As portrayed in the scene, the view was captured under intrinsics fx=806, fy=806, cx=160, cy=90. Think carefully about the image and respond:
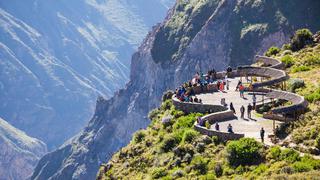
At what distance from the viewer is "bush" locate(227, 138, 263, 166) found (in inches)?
2736

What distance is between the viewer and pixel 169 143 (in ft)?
279

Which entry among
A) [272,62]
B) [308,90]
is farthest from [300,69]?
[308,90]

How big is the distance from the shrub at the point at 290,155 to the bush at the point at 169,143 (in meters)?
19.0

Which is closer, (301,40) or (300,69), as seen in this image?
(300,69)

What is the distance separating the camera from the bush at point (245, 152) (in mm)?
69500

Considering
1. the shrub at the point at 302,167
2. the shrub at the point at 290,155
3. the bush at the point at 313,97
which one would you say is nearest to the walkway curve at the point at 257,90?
the bush at the point at 313,97

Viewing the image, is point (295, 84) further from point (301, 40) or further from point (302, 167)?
point (301, 40)

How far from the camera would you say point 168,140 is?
85.5 m

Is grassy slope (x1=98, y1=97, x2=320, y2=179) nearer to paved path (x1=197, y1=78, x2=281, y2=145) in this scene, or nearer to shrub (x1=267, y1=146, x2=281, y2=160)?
shrub (x1=267, y1=146, x2=281, y2=160)

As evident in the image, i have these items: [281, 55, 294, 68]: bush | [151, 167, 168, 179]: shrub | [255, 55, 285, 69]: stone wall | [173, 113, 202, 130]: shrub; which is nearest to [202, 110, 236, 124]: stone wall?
[173, 113, 202, 130]: shrub

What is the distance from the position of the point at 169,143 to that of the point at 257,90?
2098 cm

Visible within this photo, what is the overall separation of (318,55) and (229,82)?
1327 centimetres

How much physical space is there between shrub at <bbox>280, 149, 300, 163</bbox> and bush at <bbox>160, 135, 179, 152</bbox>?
19.0m

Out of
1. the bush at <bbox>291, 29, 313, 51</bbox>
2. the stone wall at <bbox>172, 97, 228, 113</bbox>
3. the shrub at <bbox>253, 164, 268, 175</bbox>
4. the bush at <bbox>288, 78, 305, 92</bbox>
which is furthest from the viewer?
the bush at <bbox>291, 29, 313, 51</bbox>
